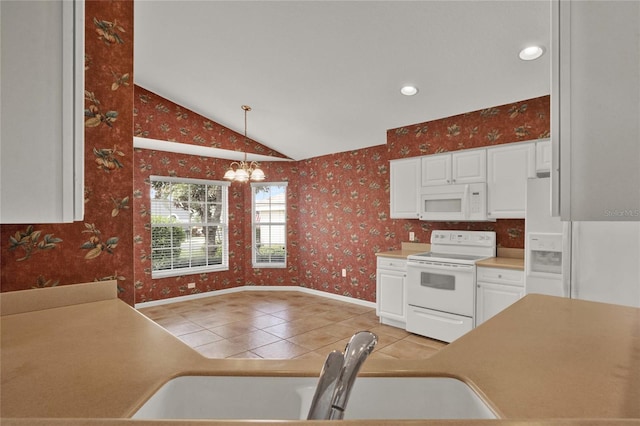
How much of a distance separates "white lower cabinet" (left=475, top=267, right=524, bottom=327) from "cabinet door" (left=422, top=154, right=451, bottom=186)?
117 cm

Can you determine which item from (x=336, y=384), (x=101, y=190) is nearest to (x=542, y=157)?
(x=336, y=384)

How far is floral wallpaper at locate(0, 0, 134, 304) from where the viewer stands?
1.52 m

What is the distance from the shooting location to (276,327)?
4.15m

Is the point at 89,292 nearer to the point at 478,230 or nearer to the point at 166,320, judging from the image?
the point at 166,320

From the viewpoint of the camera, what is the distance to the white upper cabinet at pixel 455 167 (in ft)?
12.0

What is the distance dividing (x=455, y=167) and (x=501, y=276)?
4.41 feet

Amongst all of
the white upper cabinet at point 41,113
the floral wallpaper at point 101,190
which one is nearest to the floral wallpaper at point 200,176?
the floral wallpaper at point 101,190

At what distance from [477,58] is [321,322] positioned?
3.46 meters

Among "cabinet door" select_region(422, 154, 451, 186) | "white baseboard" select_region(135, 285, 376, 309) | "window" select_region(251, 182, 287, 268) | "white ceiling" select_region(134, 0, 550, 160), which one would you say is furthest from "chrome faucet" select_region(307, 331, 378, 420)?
"window" select_region(251, 182, 287, 268)

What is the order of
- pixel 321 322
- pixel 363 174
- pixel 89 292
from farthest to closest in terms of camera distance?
pixel 363 174, pixel 321 322, pixel 89 292

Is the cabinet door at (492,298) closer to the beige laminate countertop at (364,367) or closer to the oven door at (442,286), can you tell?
the oven door at (442,286)

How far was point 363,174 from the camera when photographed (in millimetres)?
5293

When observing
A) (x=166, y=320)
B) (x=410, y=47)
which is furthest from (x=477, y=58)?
(x=166, y=320)

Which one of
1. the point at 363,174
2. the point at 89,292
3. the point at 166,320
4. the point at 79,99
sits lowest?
the point at 166,320
